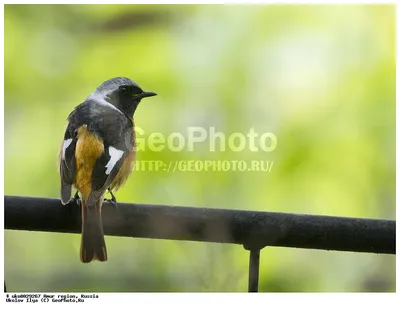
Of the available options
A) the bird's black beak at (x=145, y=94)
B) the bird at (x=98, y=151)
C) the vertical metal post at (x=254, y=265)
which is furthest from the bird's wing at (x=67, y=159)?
the vertical metal post at (x=254, y=265)

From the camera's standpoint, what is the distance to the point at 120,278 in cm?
241

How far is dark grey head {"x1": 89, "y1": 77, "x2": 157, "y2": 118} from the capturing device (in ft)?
8.32

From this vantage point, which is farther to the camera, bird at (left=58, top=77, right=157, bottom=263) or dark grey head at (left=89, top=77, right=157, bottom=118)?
dark grey head at (left=89, top=77, right=157, bottom=118)

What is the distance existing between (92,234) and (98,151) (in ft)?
1.22

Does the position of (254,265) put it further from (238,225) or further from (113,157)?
(113,157)

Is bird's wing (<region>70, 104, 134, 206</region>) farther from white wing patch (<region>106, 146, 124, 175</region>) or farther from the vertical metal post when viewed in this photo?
the vertical metal post

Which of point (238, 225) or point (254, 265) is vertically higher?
point (238, 225)

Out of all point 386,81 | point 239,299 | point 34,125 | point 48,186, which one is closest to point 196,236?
point 239,299

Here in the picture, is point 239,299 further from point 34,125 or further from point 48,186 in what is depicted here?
point 34,125

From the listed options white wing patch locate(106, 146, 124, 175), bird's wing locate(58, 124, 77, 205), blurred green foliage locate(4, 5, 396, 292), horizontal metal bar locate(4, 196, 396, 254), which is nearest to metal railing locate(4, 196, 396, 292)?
horizontal metal bar locate(4, 196, 396, 254)

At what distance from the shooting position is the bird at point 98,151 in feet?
6.71

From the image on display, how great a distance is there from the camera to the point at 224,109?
2561 mm

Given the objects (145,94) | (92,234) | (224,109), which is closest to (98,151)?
(92,234)

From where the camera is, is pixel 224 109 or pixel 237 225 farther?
pixel 224 109
